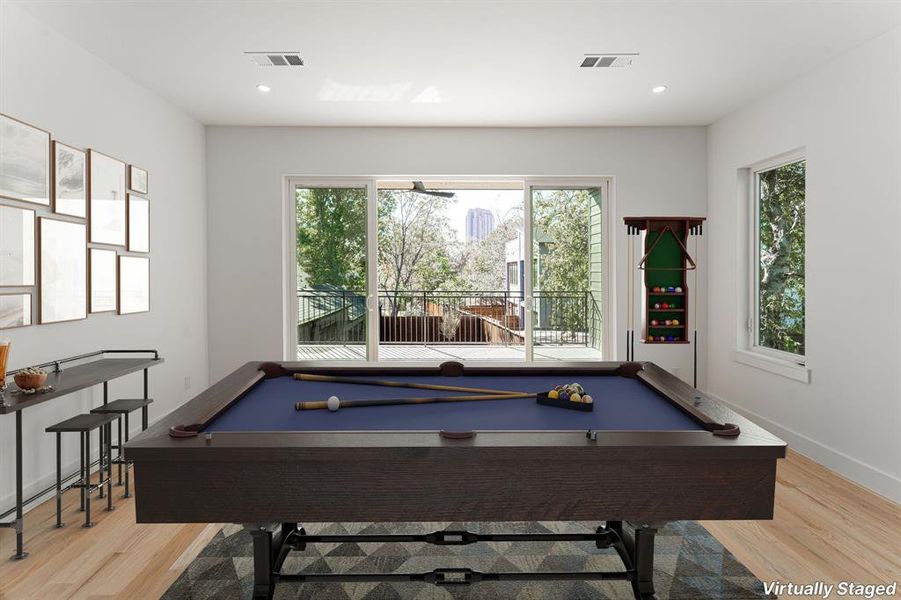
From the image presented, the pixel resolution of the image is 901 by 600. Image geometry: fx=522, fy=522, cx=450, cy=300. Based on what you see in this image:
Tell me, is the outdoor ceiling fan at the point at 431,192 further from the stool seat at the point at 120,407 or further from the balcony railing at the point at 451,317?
the stool seat at the point at 120,407

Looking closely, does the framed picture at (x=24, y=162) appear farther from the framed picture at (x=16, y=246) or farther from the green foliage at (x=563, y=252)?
the green foliage at (x=563, y=252)

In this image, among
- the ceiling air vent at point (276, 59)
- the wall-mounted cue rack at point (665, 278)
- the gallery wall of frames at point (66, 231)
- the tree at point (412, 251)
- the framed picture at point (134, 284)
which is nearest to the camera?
the gallery wall of frames at point (66, 231)

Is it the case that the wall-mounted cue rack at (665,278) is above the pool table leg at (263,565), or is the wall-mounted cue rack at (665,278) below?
above

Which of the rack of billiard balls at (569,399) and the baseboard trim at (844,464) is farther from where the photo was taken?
the baseboard trim at (844,464)

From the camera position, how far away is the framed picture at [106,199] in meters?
3.46

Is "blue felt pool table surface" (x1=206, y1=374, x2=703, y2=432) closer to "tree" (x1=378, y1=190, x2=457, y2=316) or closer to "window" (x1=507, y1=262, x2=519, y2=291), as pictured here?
"tree" (x1=378, y1=190, x2=457, y2=316)

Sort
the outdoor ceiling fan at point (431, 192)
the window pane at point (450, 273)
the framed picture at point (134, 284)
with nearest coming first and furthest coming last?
the framed picture at point (134, 284) → the outdoor ceiling fan at point (431, 192) → the window pane at point (450, 273)

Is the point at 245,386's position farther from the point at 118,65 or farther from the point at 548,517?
the point at 118,65

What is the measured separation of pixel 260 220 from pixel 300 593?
376cm

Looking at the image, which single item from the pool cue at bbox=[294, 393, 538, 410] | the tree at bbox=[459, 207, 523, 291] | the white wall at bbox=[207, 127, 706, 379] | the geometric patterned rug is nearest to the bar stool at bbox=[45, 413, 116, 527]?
the geometric patterned rug

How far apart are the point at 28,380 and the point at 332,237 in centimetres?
314

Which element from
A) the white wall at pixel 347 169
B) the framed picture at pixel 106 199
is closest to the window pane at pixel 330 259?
the white wall at pixel 347 169

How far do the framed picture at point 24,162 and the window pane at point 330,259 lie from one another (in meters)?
2.40

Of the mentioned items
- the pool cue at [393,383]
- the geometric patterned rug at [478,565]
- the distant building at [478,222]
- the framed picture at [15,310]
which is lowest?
the geometric patterned rug at [478,565]
